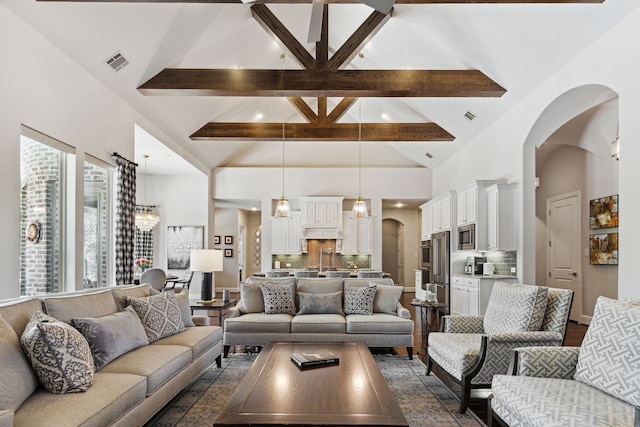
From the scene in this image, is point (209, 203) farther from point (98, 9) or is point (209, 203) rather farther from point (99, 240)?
point (98, 9)

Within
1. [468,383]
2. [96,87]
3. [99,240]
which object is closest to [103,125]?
[96,87]

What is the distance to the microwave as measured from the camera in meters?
6.95

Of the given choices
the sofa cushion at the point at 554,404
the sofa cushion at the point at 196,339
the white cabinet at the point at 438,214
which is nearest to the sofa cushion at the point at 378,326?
the sofa cushion at the point at 196,339

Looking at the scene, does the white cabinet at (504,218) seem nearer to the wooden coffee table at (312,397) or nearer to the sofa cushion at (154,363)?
the wooden coffee table at (312,397)

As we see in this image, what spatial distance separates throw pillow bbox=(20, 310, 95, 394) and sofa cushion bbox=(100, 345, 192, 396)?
1.37 ft

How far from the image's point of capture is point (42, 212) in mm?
4656

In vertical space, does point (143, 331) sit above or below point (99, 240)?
below

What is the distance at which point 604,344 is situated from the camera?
2479mm

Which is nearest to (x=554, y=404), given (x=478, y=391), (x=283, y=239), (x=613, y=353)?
(x=613, y=353)

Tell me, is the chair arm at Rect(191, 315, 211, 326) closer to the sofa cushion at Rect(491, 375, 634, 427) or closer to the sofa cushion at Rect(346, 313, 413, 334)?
the sofa cushion at Rect(346, 313, 413, 334)

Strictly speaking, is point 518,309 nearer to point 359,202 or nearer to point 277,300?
point 277,300

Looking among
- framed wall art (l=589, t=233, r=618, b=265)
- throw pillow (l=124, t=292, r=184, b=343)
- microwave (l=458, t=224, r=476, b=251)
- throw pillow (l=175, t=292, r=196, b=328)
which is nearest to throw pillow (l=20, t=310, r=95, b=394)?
throw pillow (l=124, t=292, r=184, b=343)

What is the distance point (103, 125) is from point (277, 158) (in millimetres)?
5790

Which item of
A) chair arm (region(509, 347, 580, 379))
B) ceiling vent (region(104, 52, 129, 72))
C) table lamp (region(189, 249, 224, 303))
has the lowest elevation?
chair arm (region(509, 347, 580, 379))
